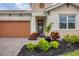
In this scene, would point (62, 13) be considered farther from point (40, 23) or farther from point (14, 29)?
point (14, 29)

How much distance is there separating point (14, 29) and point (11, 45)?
1.64 feet

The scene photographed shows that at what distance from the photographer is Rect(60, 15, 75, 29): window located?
23.4ft

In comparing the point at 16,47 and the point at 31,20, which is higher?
the point at 31,20

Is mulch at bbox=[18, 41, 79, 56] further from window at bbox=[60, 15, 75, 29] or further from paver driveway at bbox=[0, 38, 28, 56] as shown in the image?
window at bbox=[60, 15, 75, 29]

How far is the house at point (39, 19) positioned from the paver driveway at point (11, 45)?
150 mm

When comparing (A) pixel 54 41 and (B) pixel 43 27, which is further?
(A) pixel 54 41

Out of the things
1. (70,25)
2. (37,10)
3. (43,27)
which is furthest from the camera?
(70,25)

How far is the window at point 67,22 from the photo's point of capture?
281 inches

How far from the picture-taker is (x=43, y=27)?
615 centimetres

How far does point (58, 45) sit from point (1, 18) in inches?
71.3

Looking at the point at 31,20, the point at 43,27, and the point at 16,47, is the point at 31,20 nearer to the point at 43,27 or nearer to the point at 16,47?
the point at 43,27

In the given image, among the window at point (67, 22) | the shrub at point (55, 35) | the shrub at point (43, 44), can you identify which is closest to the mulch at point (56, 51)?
the shrub at point (43, 44)

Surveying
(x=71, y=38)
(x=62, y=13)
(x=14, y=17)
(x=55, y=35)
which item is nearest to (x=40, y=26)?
(x=55, y=35)

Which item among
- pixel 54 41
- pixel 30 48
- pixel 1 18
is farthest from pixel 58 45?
pixel 1 18
